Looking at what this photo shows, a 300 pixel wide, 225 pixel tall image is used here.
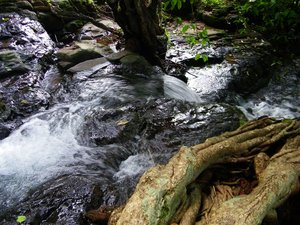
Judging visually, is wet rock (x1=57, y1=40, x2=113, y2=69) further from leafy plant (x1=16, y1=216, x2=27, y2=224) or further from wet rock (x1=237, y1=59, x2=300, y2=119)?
leafy plant (x1=16, y1=216, x2=27, y2=224)

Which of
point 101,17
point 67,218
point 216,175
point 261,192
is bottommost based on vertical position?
point 101,17

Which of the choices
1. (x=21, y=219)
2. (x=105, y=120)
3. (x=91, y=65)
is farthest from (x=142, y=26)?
(x=21, y=219)

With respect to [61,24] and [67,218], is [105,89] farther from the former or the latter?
[61,24]

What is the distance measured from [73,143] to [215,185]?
2.77 meters

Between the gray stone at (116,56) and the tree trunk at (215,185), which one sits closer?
the tree trunk at (215,185)

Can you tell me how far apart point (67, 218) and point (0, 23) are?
7.68 metres

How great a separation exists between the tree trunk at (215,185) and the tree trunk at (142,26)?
4586mm

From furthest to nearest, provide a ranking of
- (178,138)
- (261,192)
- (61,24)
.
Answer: (61,24) < (178,138) < (261,192)

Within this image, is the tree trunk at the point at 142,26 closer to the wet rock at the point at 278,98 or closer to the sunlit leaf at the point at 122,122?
the wet rock at the point at 278,98

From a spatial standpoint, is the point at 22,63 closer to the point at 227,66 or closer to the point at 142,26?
the point at 142,26

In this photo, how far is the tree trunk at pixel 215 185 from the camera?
225 centimetres

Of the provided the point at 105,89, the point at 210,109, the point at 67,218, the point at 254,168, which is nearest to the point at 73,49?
the point at 105,89

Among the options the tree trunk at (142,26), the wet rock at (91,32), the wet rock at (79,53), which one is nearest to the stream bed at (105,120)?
the wet rock at (79,53)

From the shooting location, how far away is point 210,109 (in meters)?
5.57
